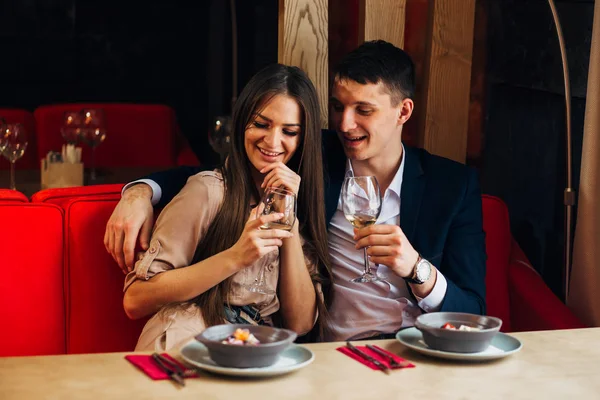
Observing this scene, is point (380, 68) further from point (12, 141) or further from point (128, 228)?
point (12, 141)

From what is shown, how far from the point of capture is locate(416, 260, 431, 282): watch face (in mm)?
2201

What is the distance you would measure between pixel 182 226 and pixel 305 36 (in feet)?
2.83

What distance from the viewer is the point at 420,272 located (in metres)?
2.21

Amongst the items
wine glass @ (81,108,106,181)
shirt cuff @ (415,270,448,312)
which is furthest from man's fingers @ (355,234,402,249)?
wine glass @ (81,108,106,181)

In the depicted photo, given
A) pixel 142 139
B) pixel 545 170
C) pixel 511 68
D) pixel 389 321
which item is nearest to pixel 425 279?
pixel 389 321

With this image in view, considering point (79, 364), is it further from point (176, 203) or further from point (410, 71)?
point (410, 71)

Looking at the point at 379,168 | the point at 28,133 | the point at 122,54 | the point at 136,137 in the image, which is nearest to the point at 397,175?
the point at 379,168

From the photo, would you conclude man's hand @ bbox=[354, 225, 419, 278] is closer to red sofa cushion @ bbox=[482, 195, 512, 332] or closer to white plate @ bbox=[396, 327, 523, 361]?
white plate @ bbox=[396, 327, 523, 361]

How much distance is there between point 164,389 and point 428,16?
74.3 inches

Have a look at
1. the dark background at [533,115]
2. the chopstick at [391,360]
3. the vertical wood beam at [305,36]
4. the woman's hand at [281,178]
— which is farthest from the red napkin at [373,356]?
the dark background at [533,115]

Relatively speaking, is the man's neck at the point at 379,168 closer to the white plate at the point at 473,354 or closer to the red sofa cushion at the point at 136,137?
the white plate at the point at 473,354

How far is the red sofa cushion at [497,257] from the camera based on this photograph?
276cm

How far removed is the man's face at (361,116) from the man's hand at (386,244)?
0.44 m

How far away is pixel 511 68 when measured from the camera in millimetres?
3562
